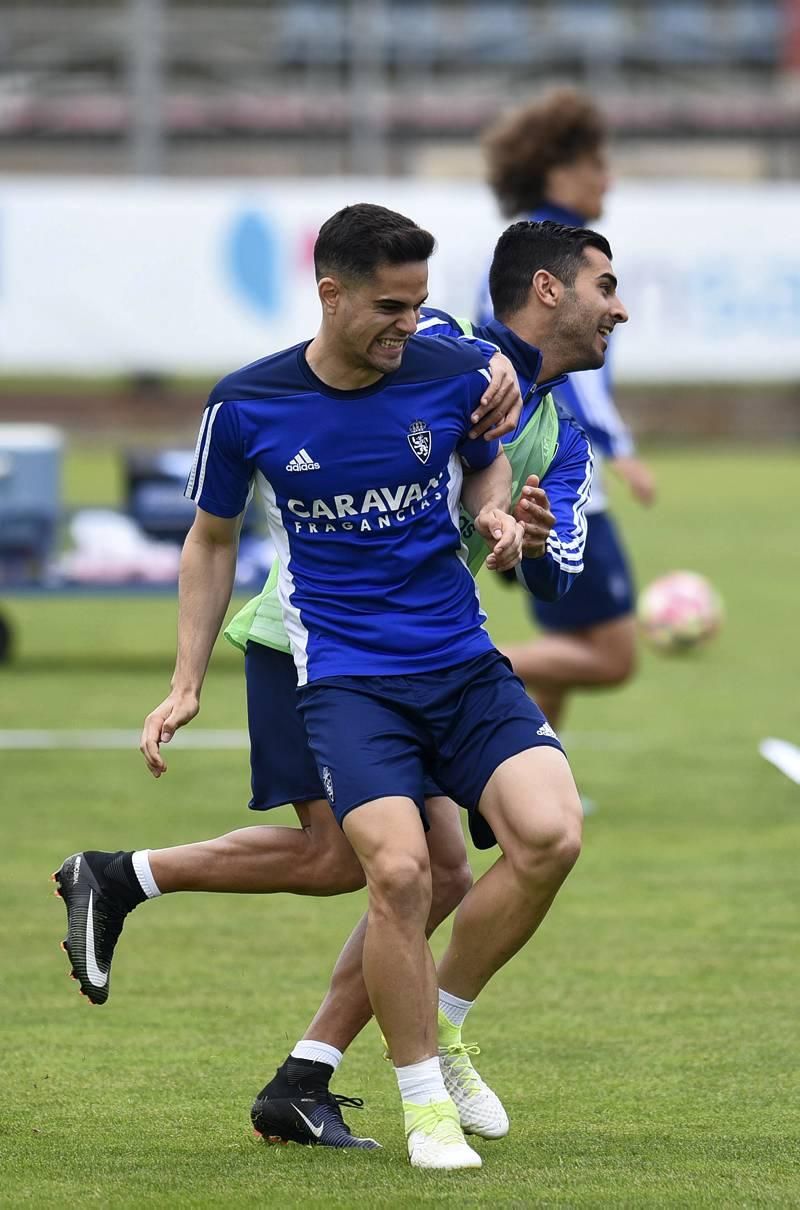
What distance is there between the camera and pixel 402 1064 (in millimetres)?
4387

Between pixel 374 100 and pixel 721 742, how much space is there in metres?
29.6

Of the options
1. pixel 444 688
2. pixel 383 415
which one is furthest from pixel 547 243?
pixel 444 688

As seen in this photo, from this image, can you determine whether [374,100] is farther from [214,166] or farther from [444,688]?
[444,688]

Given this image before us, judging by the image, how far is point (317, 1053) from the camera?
468cm

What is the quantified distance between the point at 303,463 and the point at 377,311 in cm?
35

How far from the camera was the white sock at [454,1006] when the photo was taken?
15.3ft

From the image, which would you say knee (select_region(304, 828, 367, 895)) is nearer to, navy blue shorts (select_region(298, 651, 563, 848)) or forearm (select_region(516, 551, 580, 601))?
navy blue shorts (select_region(298, 651, 563, 848))

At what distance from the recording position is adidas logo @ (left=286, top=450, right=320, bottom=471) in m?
4.54

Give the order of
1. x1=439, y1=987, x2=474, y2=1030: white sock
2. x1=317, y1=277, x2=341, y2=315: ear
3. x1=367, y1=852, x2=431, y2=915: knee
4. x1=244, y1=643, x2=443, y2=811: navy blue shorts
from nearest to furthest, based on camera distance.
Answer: x1=367, y1=852, x2=431, y2=915: knee < x1=317, y1=277, x2=341, y2=315: ear < x1=439, y1=987, x2=474, y2=1030: white sock < x1=244, y1=643, x2=443, y2=811: navy blue shorts

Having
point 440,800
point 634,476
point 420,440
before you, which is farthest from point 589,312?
point 634,476

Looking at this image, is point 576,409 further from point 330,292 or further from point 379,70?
point 379,70

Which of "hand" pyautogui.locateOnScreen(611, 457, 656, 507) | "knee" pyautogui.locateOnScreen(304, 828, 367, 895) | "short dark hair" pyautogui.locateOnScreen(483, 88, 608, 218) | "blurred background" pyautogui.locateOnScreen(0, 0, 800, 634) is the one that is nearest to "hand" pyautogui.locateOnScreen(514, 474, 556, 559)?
"knee" pyautogui.locateOnScreen(304, 828, 367, 895)

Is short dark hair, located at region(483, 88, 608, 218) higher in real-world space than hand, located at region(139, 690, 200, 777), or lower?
higher

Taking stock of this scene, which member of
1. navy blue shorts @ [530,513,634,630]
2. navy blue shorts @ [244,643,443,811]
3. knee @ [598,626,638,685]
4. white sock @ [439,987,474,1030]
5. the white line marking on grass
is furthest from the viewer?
the white line marking on grass
